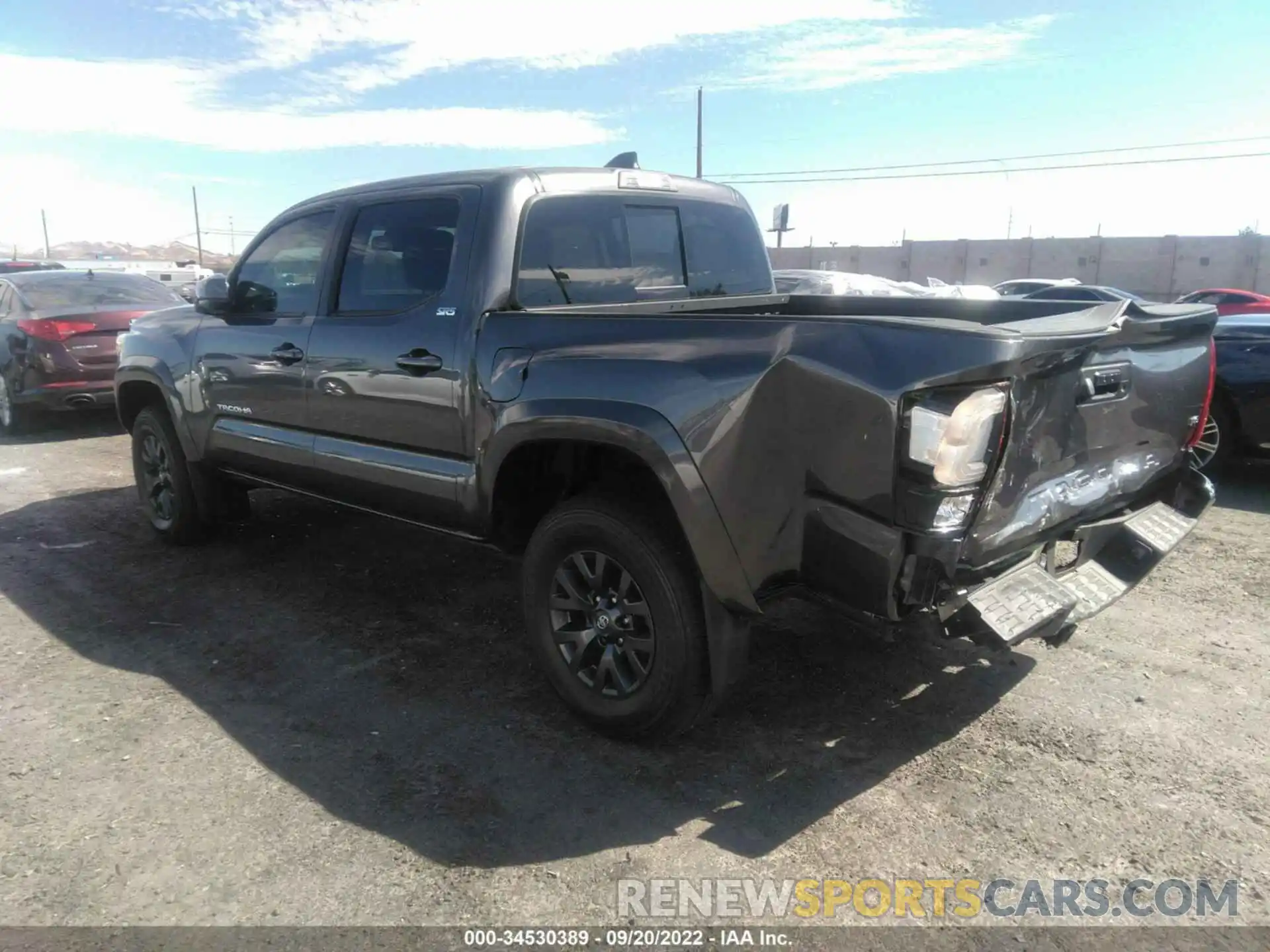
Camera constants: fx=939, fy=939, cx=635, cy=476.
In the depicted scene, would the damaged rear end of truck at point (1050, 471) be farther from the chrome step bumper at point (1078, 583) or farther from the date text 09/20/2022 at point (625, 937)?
the date text 09/20/2022 at point (625, 937)

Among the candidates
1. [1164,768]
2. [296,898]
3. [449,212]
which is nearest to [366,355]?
[449,212]

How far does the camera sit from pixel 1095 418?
2.92m

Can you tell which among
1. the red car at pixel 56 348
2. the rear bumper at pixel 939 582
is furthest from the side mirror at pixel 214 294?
the red car at pixel 56 348

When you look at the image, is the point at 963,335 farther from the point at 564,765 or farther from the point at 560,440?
the point at 564,765

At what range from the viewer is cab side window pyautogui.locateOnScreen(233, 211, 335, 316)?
443cm

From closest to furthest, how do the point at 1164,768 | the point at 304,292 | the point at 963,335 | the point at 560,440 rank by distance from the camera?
1. the point at 963,335
2. the point at 1164,768
3. the point at 560,440
4. the point at 304,292

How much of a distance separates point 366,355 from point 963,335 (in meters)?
2.54

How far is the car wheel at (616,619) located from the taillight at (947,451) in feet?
2.72

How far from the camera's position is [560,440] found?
328 centimetres

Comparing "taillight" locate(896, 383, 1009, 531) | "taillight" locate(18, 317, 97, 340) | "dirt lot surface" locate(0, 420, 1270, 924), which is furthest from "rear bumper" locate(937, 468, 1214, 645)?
"taillight" locate(18, 317, 97, 340)

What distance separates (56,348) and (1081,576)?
31.0 ft

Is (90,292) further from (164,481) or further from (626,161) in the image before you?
(626,161)

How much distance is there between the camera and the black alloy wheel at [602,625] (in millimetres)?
3154

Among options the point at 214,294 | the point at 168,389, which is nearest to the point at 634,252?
the point at 214,294
